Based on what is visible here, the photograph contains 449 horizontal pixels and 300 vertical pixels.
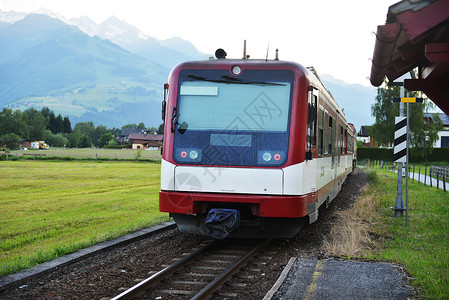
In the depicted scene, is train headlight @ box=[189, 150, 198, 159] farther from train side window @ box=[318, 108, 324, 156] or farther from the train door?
train side window @ box=[318, 108, 324, 156]

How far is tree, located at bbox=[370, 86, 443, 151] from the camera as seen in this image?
5538cm

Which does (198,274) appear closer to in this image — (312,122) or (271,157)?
(271,157)

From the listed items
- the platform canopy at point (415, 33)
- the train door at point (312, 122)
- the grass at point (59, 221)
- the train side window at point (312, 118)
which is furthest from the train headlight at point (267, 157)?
the grass at point (59, 221)

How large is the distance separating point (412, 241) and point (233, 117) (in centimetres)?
422

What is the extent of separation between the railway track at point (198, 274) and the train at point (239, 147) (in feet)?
1.22

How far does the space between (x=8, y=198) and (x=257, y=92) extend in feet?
47.3

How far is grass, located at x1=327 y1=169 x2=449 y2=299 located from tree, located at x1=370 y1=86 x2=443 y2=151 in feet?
136

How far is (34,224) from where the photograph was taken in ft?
39.8

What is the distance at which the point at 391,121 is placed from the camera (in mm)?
55844

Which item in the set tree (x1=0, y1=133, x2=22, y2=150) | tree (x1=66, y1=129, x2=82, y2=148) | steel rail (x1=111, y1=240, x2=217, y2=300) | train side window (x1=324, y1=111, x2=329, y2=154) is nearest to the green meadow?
train side window (x1=324, y1=111, x2=329, y2=154)

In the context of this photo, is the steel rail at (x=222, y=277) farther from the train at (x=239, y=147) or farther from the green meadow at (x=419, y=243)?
the green meadow at (x=419, y=243)

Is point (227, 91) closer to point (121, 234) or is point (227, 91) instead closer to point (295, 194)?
point (295, 194)

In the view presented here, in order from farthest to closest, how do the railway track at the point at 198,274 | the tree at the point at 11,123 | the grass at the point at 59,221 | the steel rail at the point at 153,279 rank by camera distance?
the tree at the point at 11,123 < the grass at the point at 59,221 < the railway track at the point at 198,274 < the steel rail at the point at 153,279

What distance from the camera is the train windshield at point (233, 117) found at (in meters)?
8.33
